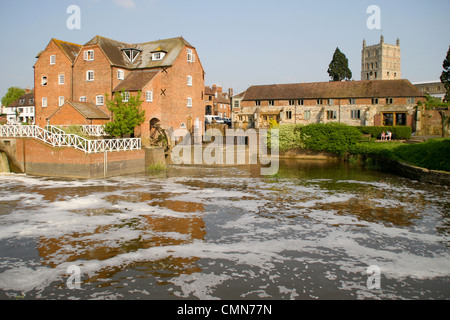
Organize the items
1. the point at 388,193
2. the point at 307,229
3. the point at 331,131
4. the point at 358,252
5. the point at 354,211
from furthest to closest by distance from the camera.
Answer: the point at 331,131
the point at 388,193
the point at 354,211
the point at 307,229
the point at 358,252

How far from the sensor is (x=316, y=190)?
2272 cm

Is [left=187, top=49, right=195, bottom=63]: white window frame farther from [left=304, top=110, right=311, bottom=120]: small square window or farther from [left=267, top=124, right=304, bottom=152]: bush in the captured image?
[left=304, top=110, right=311, bottom=120]: small square window

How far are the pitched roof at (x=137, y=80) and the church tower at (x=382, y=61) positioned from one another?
98122 millimetres

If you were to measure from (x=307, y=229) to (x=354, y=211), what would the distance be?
4.11 meters

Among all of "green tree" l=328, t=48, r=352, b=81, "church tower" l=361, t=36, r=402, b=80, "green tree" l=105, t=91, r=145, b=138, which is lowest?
A: "green tree" l=105, t=91, r=145, b=138

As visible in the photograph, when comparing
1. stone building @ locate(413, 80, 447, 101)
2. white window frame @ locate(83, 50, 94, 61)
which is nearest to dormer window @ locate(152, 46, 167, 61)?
white window frame @ locate(83, 50, 94, 61)

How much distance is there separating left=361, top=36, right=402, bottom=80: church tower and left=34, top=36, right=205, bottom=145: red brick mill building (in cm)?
9305

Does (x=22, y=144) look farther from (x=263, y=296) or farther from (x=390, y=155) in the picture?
(x=390, y=155)

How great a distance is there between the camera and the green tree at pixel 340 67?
256ft

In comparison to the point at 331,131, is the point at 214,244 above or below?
below

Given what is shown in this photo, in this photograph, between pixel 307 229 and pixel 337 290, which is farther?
pixel 307 229

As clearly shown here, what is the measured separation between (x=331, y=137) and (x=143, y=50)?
2444 cm

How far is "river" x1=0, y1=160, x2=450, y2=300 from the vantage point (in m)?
9.02
